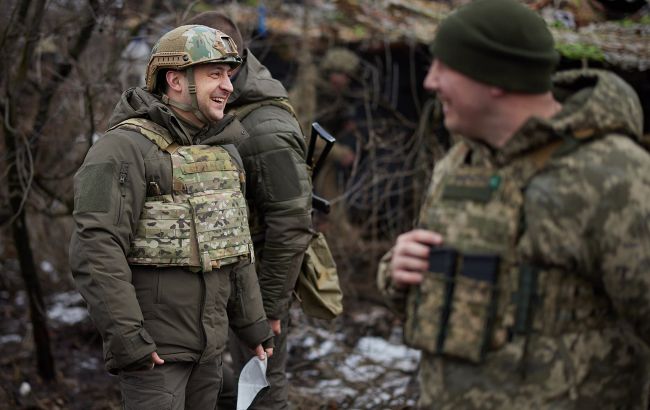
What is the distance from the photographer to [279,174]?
358cm

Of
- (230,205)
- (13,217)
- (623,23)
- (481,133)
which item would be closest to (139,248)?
(230,205)

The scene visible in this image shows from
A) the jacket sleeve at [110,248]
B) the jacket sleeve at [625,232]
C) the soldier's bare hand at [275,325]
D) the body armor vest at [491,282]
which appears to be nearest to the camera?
the jacket sleeve at [625,232]

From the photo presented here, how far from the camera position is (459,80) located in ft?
6.50

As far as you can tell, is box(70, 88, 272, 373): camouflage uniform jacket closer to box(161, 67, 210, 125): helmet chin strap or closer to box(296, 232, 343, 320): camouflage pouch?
box(161, 67, 210, 125): helmet chin strap

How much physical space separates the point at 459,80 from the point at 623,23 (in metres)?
5.74

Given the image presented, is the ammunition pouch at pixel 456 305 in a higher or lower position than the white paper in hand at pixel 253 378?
higher

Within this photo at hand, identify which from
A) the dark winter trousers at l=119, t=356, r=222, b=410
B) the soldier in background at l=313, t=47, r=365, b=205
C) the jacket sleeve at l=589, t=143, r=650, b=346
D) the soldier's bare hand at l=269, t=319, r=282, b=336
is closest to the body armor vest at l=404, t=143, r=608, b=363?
the jacket sleeve at l=589, t=143, r=650, b=346

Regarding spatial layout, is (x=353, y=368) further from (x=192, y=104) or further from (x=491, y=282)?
(x=491, y=282)

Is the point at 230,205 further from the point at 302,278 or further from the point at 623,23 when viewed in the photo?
the point at 623,23

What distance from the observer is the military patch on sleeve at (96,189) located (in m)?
2.79

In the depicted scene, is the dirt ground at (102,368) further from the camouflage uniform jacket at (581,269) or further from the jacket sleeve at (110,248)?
the camouflage uniform jacket at (581,269)

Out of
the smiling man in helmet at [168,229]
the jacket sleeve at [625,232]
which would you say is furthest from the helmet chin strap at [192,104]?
the jacket sleeve at [625,232]

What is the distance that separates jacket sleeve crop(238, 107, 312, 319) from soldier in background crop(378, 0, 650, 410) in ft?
5.12

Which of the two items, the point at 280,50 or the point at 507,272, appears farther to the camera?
the point at 280,50
